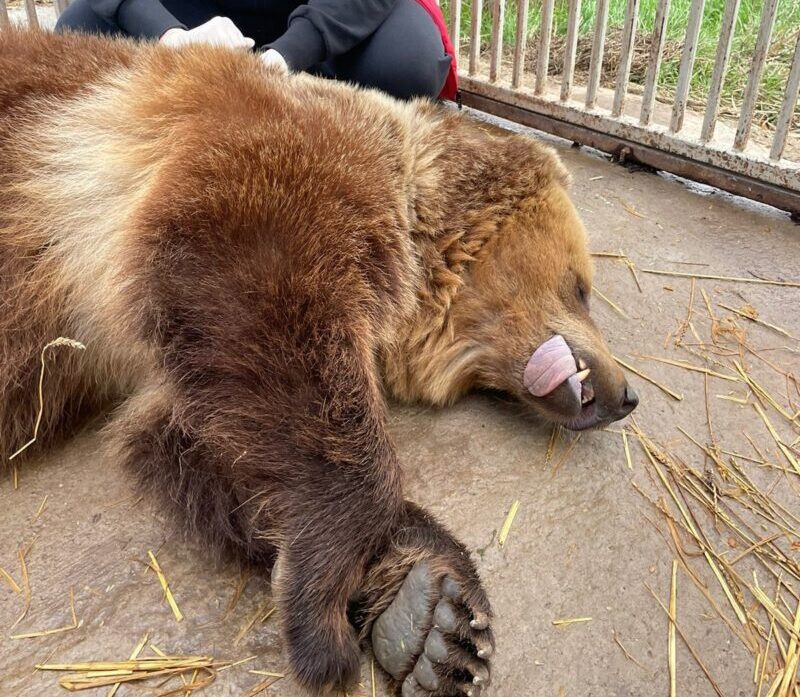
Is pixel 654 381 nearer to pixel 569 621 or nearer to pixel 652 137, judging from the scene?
pixel 569 621

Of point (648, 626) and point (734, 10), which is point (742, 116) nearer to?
point (734, 10)

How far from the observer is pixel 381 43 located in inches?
162

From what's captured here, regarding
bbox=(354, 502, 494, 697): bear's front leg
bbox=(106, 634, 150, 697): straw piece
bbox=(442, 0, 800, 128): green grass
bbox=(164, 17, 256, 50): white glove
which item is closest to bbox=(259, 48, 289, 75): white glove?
bbox=(164, 17, 256, 50): white glove

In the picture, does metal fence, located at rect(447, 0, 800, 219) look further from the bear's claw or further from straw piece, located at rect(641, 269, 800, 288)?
the bear's claw

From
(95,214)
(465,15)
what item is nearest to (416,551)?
(95,214)

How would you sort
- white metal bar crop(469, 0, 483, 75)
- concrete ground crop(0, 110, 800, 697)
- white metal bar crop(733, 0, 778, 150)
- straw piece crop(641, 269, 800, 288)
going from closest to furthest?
concrete ground crop(0, 110, 800, 697), straw piece crop(641, 269, 800, 288), white metal bar crop(733, 0, 778, 150), white metal bar crop(469, 0, 483, 75)

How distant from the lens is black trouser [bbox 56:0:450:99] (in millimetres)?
4094

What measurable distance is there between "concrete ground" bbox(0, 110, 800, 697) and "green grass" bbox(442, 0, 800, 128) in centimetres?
426

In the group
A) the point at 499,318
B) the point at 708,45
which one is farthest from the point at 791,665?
the point at 708,45

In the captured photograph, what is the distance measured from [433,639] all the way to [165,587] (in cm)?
77

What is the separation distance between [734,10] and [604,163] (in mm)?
1168

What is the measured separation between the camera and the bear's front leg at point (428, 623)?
5.67ft

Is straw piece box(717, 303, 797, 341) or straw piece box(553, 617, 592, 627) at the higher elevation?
straw piece box(717, 303, 797, 341)

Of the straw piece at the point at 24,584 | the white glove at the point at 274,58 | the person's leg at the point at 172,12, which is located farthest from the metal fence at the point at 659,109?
the straw piece at the point at 24,584
